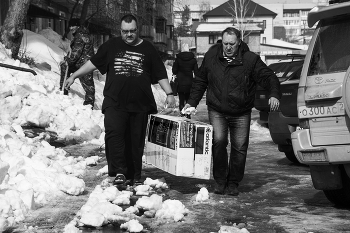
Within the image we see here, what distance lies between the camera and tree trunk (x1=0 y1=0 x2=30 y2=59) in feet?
58.6

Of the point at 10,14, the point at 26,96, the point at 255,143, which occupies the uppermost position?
the point at 10,14

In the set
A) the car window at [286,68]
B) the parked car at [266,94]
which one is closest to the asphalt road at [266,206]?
the parked car at [266,94]

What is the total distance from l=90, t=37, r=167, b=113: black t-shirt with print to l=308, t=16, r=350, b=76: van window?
2.13 meters

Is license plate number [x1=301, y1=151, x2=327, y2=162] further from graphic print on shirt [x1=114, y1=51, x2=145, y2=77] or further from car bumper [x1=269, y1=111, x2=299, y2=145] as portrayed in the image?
car bumper [x1=269, y1=111, x2=299, y2=145]

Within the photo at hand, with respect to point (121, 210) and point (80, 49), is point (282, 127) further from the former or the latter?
point (80, 49)

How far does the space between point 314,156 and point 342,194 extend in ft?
2.06

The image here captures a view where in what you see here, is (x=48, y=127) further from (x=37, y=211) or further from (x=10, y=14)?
(x=37, y=211)

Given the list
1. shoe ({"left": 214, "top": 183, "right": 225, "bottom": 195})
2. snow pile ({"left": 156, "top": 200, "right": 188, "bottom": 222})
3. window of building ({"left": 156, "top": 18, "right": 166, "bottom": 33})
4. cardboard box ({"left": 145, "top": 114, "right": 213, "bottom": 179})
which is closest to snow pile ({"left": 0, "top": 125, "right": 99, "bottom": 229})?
cardboard box ({"left": 145, "top": 114, "right": 213, "bottom": 179})

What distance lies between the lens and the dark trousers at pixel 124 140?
8.15m

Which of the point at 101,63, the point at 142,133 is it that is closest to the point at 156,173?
the point at 142,133

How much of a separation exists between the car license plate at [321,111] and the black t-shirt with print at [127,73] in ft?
6.93

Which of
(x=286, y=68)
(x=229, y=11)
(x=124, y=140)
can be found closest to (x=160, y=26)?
(x=229, y=11)

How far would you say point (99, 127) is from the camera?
13.9 meters

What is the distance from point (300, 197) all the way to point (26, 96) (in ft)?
23.6
